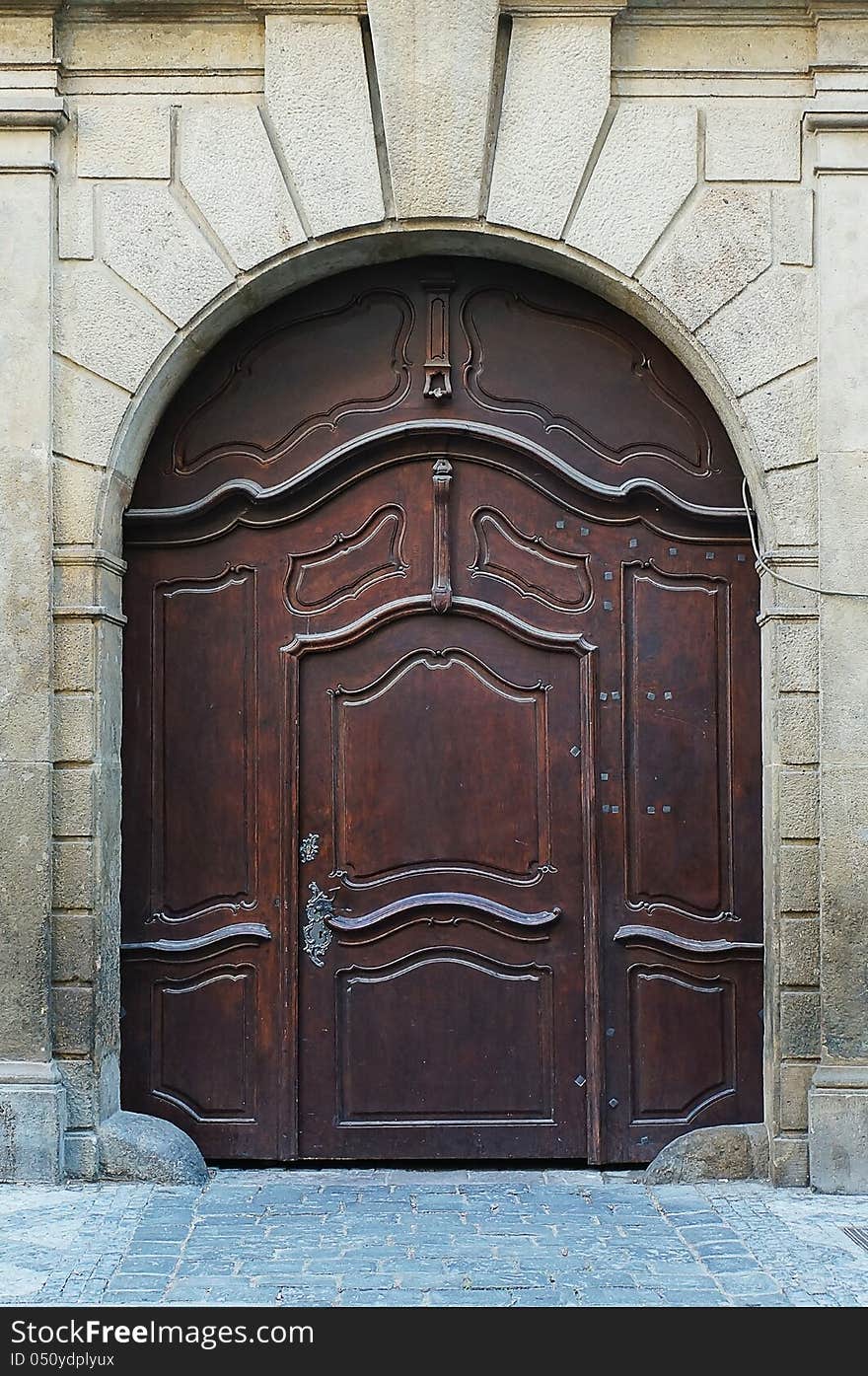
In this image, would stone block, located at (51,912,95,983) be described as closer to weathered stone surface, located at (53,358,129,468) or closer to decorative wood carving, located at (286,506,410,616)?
decorative wood carving, located at (286,506,410,616)

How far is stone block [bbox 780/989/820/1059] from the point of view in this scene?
5.27 m

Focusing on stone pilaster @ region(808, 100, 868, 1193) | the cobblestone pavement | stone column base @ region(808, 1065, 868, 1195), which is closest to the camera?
the cobblestone pavement

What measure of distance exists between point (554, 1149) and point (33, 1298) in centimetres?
219

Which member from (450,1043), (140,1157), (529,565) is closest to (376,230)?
(529,565)

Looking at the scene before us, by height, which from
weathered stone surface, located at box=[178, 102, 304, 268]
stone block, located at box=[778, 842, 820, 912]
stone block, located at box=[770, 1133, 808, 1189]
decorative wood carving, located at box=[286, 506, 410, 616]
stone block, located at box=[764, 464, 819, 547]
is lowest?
stone block, located at box=[770, 1133, 808, 1189]

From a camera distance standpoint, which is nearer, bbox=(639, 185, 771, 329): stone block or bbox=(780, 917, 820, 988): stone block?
bbox=(780, 917, 820, 988): stone block

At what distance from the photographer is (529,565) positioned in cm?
568

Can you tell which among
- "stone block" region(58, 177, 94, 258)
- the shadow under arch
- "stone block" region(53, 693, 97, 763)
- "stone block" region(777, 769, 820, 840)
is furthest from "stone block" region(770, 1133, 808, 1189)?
"stone block" region(58, 177, 94, 258)

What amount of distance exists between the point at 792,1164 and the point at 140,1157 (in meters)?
2.37

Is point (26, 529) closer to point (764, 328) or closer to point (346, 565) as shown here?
point (346, 565)

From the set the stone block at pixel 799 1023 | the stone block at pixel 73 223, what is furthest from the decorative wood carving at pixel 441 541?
the stone block at pixel 799 1023

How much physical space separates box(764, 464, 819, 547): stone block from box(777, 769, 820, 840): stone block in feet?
2.37

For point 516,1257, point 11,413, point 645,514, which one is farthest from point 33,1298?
point 645,514

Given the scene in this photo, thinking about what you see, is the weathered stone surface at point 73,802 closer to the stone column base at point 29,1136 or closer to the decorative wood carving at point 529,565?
the stone column base at point 29,1136
